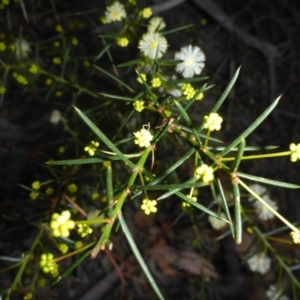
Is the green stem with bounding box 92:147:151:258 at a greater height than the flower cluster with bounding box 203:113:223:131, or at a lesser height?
lesser

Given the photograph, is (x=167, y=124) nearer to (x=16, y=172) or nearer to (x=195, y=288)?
(x=16, y=172)

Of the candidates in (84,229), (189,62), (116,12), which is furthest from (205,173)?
(116,12)

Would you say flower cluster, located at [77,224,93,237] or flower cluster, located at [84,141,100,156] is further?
flower cluster, located at [84,141,100,156]

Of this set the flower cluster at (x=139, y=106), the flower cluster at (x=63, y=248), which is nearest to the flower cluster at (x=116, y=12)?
the flower cluster at (x=139, y=106)

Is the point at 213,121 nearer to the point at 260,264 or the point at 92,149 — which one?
the point at 92,149

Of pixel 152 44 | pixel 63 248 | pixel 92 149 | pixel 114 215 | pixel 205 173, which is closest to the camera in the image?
pixel 205 173

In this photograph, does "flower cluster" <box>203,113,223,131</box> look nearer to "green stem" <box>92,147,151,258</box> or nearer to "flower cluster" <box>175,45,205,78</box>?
"green stem" <box>92,147,151,258</box>

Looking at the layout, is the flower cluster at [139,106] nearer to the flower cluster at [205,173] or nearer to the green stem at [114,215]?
the green stem at [114,215]

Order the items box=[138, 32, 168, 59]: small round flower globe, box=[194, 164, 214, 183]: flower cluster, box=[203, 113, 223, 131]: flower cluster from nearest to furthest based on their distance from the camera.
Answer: box=[194, 164, 214, 183]: flower cluster, box=[203, 113, 223, 131]: flower cluster, box=[138, 32, 168, 59]: small round flower globe

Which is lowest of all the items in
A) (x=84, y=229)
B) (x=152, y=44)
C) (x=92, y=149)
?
(x=84, y=229)

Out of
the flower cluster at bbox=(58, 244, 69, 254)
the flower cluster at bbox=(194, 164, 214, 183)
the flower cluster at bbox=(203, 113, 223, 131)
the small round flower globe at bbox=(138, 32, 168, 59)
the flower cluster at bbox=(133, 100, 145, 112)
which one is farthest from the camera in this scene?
the small round flower globe at bbox=(138, 32, 168, 59)

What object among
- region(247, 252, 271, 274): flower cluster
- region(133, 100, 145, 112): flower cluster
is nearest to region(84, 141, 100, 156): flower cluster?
region(133, 100, 145, 112): flower cluster
